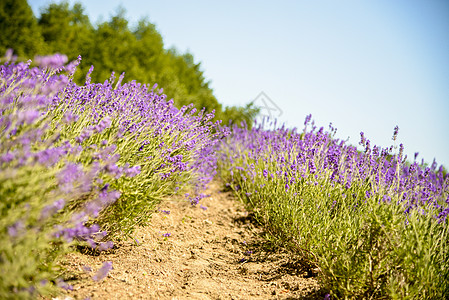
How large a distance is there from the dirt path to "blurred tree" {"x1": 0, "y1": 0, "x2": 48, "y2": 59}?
13608 mm

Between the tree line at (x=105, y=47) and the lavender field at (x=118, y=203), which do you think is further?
the tree line at (x=105, y=47)

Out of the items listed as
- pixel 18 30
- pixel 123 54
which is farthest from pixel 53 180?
pixel 123 54

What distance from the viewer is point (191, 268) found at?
2.54m

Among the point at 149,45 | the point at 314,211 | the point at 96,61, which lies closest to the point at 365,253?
the point at 314,211

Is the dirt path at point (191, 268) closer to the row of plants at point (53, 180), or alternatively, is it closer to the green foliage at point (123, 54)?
the row of plants at point (53, 180)

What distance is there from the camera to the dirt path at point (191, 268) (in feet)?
6.47

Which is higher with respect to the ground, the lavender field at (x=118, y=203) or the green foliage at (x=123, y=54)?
the green foliage at (x=123, y=54)

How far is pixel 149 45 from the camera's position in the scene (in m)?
19.9

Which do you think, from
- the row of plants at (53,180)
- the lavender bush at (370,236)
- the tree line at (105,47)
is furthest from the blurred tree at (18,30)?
the lavender bush at (370,236)

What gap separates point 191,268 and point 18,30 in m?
15.6

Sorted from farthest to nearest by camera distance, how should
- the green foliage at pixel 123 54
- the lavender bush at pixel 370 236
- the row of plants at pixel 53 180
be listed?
the green foliage at pixel 123 54
the lavender bush at pixel 370 236
the row of plants at pixel 53 180

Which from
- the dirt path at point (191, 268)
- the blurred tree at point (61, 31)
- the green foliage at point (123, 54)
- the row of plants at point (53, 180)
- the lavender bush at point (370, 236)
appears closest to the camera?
the row of plants at point (53, 180)

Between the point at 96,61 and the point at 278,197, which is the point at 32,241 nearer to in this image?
the point at 278,197

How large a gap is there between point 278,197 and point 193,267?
1.17m
